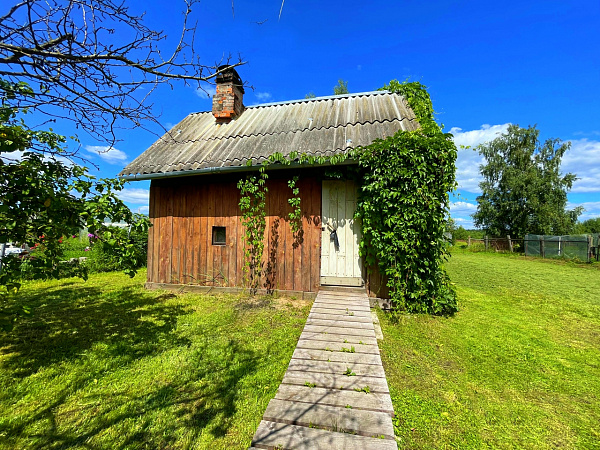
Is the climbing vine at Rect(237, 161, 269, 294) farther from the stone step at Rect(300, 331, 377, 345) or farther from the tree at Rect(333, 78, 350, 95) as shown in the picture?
the tree at Rect(333, 78, 350, 95)

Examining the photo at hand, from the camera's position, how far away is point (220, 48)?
5.62 ft

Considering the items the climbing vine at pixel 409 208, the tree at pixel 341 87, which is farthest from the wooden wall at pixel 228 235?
the tree at pixel 341 87

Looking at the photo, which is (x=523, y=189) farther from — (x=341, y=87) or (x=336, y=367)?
(x=336, y=367)

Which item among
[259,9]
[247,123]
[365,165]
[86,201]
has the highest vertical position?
[247,123]

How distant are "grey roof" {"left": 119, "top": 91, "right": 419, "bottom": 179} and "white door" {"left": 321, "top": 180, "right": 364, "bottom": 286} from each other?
79cm

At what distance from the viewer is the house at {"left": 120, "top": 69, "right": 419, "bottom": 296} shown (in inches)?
187

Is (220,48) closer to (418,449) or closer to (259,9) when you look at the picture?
(259,9)

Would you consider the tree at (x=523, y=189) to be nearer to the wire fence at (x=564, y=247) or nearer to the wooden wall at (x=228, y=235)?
the wire fence at (x=564, y=247)

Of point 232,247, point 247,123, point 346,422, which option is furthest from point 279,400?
point 247,123

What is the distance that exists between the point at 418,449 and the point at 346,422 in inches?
29.7

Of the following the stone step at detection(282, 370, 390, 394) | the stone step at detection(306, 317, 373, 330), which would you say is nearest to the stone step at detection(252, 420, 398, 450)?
the stone step at detection(282, 370, 390, 394)

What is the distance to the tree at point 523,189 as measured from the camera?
21281 millimetres

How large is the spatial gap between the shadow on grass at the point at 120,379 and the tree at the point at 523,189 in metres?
28.5

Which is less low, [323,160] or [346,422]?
[323,160]
